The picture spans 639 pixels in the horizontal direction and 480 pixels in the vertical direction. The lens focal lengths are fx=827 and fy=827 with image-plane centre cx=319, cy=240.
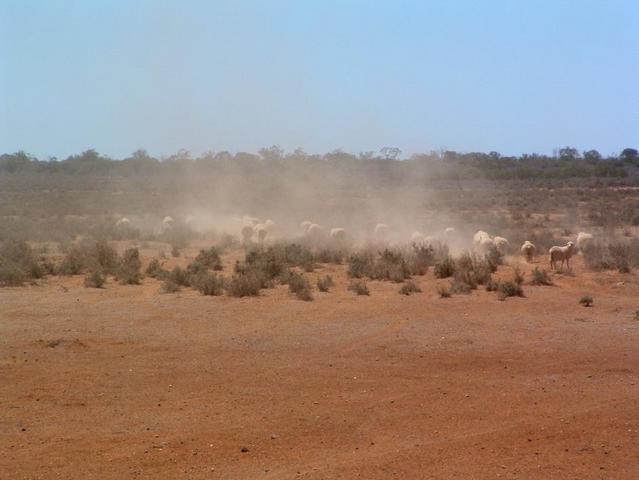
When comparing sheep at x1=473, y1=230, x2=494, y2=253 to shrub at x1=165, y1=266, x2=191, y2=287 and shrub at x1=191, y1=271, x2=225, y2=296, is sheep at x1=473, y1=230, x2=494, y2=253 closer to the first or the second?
shrub at x1=191, y1=271, x2=225, y2=296

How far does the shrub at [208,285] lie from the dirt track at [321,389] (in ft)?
5.28

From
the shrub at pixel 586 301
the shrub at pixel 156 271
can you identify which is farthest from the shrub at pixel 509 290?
the shrub at pixel 156 271

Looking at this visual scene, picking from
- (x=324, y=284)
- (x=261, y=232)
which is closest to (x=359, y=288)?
(x=324, y=284)

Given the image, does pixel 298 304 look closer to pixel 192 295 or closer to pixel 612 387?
pixel 192 295

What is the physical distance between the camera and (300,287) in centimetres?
1980

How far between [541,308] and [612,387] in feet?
21.5

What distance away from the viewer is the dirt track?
8188mm

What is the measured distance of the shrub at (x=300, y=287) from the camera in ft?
62.6

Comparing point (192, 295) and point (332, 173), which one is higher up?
point (332, 173)

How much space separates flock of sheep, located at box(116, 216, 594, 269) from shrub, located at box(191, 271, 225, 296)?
29.9 ft

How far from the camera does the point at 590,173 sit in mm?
77875

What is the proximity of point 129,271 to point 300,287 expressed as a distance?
5684 millimetres

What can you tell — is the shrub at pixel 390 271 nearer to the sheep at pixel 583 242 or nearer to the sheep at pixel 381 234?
the sheep at pixel 583 242

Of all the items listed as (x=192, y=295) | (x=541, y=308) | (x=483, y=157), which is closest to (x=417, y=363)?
(x=541, y=308)
